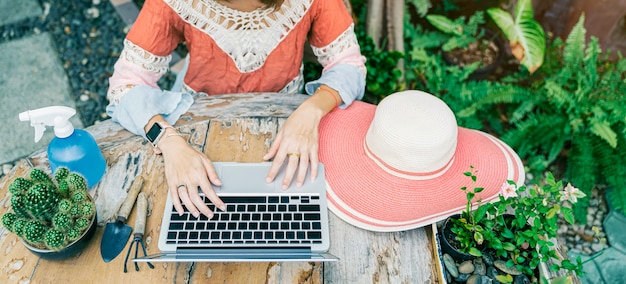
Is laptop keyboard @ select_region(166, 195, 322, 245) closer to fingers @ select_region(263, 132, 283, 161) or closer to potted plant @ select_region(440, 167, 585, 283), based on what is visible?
fingers @ select_region(263, 132, 283, 161)

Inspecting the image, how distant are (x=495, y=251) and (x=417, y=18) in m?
2.78

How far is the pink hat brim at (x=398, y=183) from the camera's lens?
54.5 inches

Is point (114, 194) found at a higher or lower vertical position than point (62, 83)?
higher

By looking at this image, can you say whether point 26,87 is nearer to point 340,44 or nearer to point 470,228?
point 340,44

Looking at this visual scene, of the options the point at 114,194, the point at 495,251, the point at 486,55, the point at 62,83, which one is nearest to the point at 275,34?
the point at 114,194

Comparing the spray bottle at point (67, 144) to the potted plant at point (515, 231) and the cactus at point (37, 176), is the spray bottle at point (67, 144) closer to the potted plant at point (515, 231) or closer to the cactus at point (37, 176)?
the cactus at point (37, 176)

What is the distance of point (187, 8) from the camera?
1.67m

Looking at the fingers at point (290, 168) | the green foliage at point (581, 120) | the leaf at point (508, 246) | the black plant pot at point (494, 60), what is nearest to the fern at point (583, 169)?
the green foliage at point (581, 120)

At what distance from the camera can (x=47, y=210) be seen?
3.79 ft

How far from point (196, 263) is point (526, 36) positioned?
2.55 metres

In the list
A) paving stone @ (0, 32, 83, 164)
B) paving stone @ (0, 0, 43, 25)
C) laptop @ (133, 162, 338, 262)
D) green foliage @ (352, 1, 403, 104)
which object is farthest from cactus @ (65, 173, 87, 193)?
paving stone @ (0, 0, 43, 25)

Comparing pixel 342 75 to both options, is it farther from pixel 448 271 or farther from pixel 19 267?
pixel 19 267

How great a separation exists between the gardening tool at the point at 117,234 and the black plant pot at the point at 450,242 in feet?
3.12

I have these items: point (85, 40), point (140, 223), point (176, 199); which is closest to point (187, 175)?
point (176, 199)
